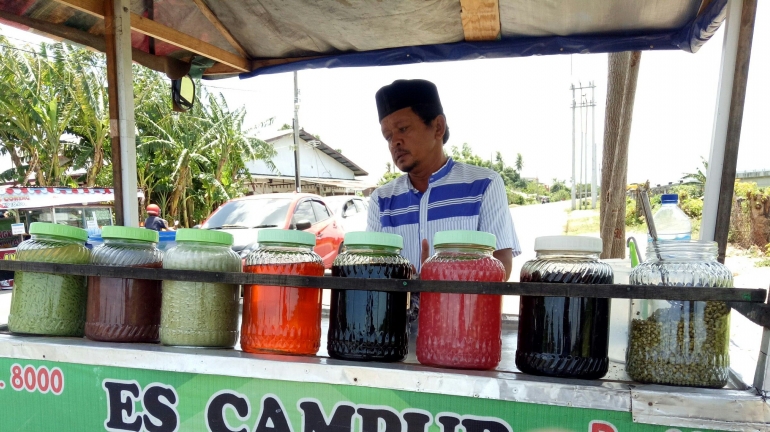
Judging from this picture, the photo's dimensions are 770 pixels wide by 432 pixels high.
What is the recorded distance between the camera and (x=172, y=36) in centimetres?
250

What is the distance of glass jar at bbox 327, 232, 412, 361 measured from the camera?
3.88ft

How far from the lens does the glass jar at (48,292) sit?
1.41 m

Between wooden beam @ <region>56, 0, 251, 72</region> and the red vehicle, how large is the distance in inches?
219

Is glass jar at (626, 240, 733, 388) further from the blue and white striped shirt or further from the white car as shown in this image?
the white car

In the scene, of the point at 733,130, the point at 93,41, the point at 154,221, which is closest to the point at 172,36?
the point at 93,41

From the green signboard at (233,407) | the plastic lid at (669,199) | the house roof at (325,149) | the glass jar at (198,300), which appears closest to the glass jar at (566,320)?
the green signboard at (233,407)

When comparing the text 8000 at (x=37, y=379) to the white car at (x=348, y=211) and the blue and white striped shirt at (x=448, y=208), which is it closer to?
the blue and white striped shirt at (x=448, y=208)

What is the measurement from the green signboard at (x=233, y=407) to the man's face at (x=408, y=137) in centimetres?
127

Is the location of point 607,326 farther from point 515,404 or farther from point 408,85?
point 408,85

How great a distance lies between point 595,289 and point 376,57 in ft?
6.90

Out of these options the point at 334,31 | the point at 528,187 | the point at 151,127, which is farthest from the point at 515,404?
the point at 528,187

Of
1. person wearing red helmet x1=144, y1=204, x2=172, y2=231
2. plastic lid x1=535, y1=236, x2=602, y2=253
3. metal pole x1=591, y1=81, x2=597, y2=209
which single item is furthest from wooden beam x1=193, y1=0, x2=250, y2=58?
metal pole x1=591, y1=81, x2=597, y2=209

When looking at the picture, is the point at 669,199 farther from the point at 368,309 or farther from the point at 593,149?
the point at 593,149

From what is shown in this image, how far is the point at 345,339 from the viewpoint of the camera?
3.93 ft
